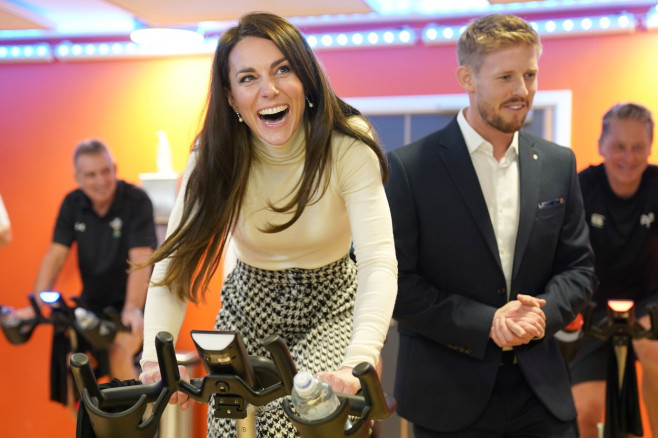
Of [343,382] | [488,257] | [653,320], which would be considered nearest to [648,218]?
[653,320]

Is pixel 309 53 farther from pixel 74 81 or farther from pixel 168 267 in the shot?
pixel 74 81

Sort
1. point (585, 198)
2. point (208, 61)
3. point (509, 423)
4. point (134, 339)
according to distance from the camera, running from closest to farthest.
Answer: point (509, 423), point (585, 198), point (134, 339), point (208, 61)

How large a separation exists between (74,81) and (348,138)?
489 cm

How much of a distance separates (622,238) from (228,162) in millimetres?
2433

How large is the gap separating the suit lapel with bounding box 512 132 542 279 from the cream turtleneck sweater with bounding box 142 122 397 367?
724 mm

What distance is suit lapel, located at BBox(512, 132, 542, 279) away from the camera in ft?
9.11

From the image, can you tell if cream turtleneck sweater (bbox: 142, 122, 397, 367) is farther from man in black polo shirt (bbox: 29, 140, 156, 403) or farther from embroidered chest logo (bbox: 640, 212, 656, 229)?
man in black polo shirt (bbox: 29, 140, 156, 403)

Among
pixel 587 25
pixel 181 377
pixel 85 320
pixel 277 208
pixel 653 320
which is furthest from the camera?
pixel 587 25

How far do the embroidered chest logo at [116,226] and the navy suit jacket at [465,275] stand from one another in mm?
2638

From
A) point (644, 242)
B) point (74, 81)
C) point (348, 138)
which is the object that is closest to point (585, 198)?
point (644, 242)

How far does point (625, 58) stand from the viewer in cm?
537

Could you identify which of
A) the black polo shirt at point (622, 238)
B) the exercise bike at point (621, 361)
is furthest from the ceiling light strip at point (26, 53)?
the exercise bike at point (621, 361)

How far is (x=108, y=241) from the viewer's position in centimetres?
518

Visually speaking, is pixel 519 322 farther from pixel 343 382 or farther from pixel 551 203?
pixel 343 382
